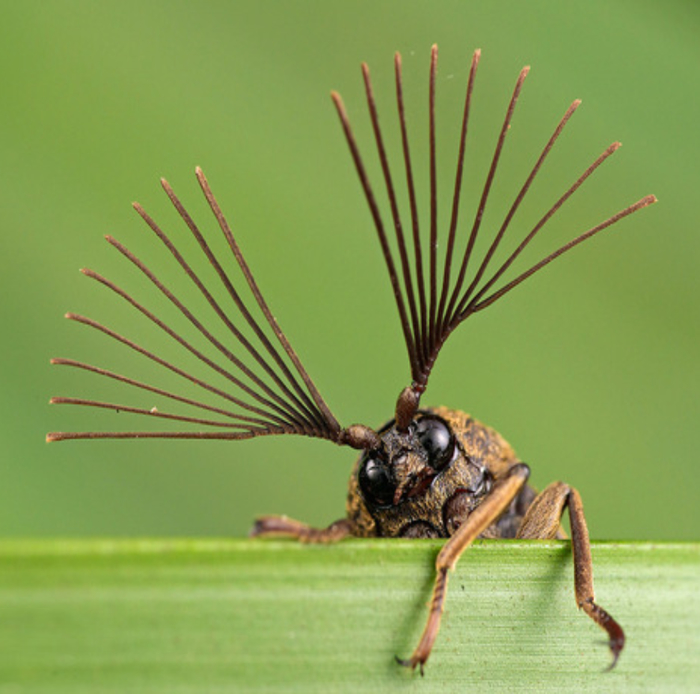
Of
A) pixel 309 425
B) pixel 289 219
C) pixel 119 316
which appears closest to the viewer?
pixel 309 425

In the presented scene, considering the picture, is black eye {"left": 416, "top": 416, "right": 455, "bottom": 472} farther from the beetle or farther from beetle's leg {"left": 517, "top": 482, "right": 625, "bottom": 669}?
beetle's leg {"left": 517, "top": 482, "right": 625, "bottom": 669}

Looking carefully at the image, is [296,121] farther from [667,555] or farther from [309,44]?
[667,555]

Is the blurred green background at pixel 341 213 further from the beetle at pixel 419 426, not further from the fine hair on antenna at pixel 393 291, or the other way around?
the fine hair on antenna at pixel 393 291

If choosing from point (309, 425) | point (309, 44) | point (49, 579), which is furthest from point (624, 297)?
point (49, 579)

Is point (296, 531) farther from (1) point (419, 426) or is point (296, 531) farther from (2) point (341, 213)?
(2) point (341, 213)

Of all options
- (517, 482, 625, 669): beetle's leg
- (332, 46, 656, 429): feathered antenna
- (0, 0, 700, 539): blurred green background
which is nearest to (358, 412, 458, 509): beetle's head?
(332, 46, 656, 429): feathered antenna

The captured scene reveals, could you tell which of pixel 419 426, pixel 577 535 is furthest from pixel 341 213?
pixel 577 535
